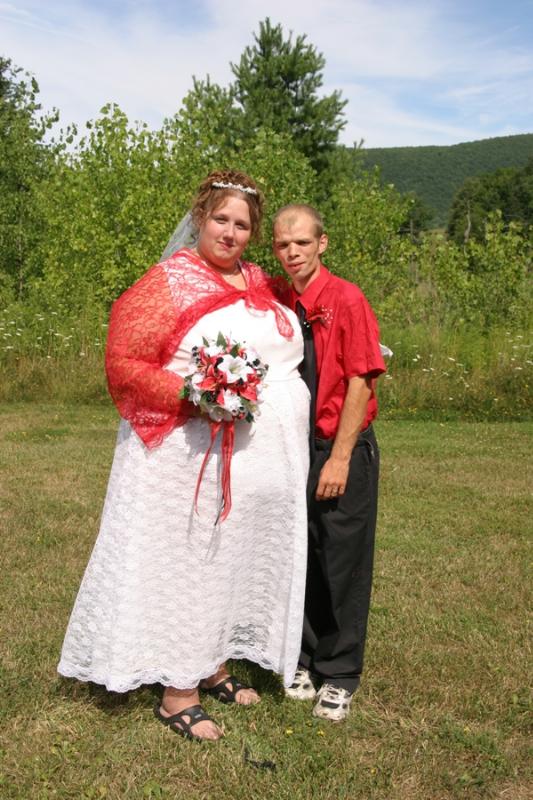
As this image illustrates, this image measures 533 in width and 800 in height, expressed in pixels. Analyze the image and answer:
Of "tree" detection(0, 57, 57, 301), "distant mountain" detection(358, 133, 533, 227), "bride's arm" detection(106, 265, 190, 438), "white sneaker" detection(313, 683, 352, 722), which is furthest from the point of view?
"distant mountain" detection(358, 133, 533, 227)

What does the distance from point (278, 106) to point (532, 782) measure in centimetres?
2709

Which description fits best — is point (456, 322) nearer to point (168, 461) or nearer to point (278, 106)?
point (168, 461)

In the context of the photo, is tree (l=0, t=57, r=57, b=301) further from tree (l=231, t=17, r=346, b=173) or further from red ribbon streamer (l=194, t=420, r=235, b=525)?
red ribbon streamer (l=194, t=420, r=235, b=525)

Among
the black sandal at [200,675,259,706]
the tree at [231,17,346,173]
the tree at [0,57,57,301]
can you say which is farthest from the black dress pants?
the tree at [231,17,346,173]

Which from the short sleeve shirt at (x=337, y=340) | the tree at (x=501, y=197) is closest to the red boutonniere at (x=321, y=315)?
the short sleeve shirt at (x=337, y=340)

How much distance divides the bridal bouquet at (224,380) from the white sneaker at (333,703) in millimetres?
1407

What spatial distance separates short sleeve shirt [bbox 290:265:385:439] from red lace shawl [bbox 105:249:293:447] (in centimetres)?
33

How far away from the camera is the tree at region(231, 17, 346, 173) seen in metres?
27.6

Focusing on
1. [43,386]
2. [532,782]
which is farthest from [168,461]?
[43,386]

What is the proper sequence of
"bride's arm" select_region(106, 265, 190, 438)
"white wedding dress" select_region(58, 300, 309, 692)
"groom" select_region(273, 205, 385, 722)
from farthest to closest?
1. "groom" select_region(273, 205, 385, 722)
2. "white wedding dress" select_region(58, 300, 309, 692)
3. "bride's arm" select_region(106, 265, 190, 438)

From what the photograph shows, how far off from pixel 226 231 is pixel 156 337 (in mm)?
510

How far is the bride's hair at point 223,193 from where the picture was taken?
3185mm

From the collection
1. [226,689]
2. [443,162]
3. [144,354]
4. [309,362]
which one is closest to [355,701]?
[226,689]

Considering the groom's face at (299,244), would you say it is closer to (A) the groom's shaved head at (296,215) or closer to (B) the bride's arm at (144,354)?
(A) the groom's shaved head at (296,215)
